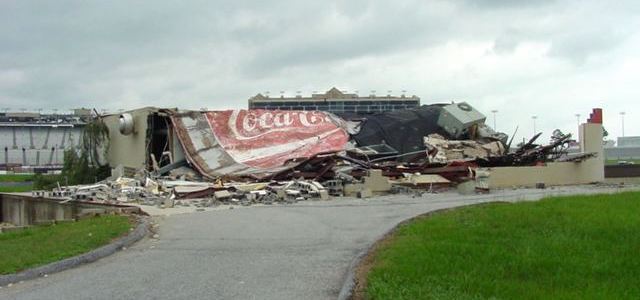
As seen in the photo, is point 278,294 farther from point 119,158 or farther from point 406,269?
point 119,158

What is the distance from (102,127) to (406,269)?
36.6m

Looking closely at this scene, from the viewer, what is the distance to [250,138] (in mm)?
35906

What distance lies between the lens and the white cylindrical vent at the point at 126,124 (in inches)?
1447

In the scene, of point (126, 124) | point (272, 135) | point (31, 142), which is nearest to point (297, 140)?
point (272, 135)

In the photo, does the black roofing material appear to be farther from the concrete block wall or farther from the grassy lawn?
the grassy lawn

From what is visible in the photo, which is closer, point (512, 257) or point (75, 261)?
point (512, 257)

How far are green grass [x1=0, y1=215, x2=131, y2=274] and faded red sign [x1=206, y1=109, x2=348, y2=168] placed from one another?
61.1 ft

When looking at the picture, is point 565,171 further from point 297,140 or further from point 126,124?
point 126,124

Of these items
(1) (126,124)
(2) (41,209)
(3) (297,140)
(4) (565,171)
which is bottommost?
(2) (41,209)

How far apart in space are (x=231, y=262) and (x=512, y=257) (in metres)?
4.02

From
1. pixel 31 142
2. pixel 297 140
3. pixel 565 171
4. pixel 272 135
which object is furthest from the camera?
pixel 31 142

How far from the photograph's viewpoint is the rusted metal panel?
3291 centimetres

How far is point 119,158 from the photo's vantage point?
39.9 meters

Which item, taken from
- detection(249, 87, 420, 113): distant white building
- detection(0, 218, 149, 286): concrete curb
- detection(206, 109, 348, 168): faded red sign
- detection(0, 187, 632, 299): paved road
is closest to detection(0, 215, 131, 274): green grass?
detection(0, 218, 149, 286): concrete curb
